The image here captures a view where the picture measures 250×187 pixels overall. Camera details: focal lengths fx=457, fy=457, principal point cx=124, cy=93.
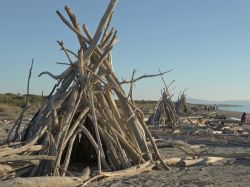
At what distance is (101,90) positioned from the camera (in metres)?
6.87

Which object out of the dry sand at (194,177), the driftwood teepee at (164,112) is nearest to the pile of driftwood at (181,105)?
the driftwood teepee at (164,112)

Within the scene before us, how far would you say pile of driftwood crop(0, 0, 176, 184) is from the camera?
6.12 meters

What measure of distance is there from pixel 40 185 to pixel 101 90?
2.26 metres

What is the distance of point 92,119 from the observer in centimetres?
645

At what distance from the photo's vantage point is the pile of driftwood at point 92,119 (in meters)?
6.12

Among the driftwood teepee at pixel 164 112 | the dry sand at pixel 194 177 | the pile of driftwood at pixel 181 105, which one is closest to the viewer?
the dry sand at pixel 194 177

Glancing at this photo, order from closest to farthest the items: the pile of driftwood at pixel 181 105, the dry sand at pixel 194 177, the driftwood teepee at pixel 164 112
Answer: the dry sand at pixel 194 177
the driftwood teepee at pixel 164 112
the pile of driftwood at pixel 181 105

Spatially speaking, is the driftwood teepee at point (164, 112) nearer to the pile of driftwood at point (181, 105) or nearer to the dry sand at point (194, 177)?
the pile of driftwood at point (181, 105)

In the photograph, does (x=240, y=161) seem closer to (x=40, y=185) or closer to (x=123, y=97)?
(x=123, y=97)

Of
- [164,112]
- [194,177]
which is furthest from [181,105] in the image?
[194,177]

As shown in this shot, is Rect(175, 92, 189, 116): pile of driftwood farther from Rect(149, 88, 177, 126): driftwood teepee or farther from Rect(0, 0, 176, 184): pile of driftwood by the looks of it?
Rect(0, 0, 176, 184): pile of driftwood

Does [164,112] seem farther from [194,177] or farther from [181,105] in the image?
[194,177]

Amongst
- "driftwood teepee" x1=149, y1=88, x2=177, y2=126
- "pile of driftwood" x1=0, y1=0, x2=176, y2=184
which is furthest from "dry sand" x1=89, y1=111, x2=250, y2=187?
"driftwood teepee" x1=149, y1=88, x2=177, y2=126

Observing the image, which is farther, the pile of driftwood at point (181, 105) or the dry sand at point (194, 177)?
the pile of driftwood at point (181, 105)
